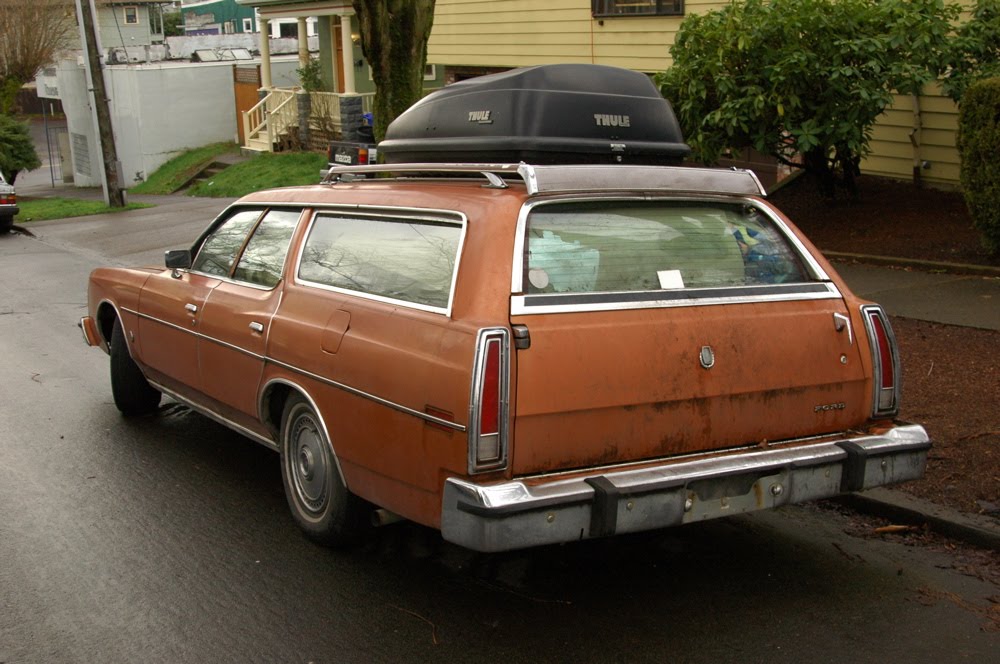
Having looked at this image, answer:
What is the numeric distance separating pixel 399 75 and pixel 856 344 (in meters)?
7.46

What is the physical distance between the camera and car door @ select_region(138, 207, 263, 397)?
6.23 metres

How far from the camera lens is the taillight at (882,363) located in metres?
4.84

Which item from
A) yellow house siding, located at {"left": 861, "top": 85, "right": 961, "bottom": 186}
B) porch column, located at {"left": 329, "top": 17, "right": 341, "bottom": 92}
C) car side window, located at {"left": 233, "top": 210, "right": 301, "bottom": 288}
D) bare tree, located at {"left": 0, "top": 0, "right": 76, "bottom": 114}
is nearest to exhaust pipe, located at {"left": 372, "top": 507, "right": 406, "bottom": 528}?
car side window, located at {"left": 233, "top": 210, "right": 301, "bottom": 288}

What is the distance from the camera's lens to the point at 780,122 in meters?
11.6

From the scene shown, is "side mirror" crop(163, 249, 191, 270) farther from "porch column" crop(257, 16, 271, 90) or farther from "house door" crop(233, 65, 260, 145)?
"house door" crop(233, 65, 260, 145)

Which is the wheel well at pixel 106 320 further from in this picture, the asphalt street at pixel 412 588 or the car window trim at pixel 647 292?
the car window trim at pixel 647 292

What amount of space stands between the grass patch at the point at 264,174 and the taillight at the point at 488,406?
1932 cm

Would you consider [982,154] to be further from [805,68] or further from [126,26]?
[126,26]

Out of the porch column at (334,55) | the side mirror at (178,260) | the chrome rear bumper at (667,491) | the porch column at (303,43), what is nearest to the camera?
the chrome rear bumper at (667,491)

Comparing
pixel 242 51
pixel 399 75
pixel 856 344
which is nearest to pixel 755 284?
pixel 856 344

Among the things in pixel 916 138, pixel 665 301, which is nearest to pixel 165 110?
pixel 916 138

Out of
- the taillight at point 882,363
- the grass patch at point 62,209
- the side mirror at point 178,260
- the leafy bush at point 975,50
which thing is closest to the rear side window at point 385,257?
the side mirror at point 178,260

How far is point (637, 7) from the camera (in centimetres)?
1759

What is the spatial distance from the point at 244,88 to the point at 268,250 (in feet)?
91.3
